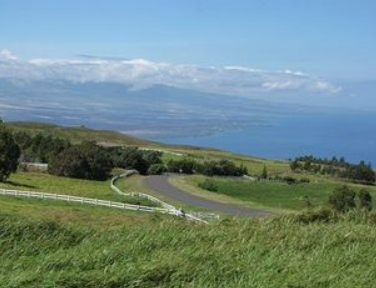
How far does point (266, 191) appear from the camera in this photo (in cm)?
6481

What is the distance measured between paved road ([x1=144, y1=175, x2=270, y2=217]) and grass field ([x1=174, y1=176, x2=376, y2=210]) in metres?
1.53

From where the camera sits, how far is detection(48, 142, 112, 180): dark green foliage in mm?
67881

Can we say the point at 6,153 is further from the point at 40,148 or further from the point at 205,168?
the point at 205,168

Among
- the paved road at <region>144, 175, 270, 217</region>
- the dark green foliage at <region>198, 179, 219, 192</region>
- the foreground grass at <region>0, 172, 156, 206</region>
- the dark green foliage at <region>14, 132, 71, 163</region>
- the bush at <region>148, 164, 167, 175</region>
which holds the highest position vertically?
the dark green foliage at <region>14, 132, 71, 163</region>

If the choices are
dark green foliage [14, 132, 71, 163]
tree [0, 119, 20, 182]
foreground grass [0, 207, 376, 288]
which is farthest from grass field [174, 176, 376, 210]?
foreground grass [0, 207, 376, 288]

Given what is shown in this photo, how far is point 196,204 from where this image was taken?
4806cm

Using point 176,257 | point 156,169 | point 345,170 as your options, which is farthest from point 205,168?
point 176,257

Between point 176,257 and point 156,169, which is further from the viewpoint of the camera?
point 156,169

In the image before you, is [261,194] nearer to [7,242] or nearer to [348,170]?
[348,170]

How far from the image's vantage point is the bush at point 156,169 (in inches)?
3095

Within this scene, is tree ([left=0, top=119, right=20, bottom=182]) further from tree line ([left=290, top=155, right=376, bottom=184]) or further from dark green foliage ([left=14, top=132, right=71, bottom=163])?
tree line ([left=290, top=155, right=376, bottom=184])

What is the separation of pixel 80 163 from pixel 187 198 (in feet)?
61.7

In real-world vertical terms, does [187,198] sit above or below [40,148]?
below

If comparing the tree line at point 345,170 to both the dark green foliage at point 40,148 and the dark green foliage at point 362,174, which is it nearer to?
the dark green foliage at point 362,174
